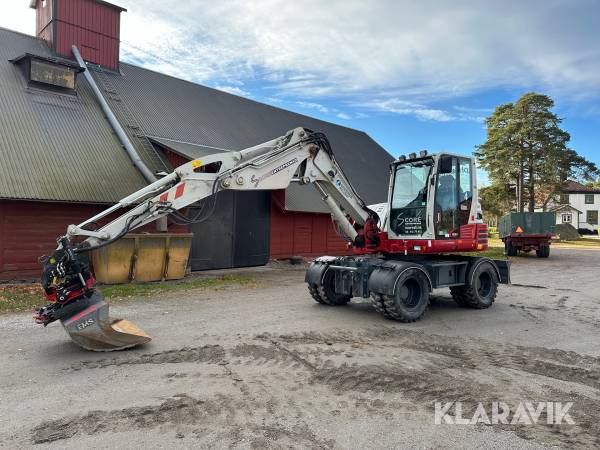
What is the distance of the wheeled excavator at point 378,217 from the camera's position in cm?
772

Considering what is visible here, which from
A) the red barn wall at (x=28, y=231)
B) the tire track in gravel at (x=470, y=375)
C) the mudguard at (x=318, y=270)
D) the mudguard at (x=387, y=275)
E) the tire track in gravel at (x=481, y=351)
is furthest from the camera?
the red barn wall at (x=28, y=231)

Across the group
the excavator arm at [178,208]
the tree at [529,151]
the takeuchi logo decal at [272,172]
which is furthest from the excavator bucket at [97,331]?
the tree at [529,151]

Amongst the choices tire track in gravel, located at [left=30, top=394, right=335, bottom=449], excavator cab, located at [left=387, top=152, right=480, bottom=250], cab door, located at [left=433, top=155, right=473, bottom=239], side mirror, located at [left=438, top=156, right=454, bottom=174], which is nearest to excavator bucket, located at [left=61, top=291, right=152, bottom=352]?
tire track in gravel, located at [left=30, top=394, right=335, bottom=449]

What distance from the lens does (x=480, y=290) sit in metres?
10.6

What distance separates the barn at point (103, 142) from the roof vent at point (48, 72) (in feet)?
0.11

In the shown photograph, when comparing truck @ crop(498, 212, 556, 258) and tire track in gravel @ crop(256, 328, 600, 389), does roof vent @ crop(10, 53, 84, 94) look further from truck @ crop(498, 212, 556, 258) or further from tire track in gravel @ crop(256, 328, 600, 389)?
truck @ crop(498, 212, 556, 258)

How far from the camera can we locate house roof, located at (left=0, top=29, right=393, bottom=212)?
12852 mm

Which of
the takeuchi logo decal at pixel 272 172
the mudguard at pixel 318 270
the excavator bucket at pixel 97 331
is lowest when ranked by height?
the excavator bucket at pixel 97 331

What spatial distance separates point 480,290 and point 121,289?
8.58 meters

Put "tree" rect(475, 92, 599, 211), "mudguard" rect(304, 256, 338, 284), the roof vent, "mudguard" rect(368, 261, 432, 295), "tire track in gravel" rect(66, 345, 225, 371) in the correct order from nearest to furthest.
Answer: "tire track in gravel" rect(66, 345, 225, 371)
"mudguard" rect(368, 261, 432, 295)
"mudguard" rect(304, 256, 338, 284)
the roof vent
"tree" rect(475, 92, 599, 211)

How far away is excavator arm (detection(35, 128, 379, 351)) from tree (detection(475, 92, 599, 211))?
34452mm

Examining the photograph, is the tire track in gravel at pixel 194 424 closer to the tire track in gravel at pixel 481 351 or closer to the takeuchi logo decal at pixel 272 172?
the tire track in gravel at pixel 481 351

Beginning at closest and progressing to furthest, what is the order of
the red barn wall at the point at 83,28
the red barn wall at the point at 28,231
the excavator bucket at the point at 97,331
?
the excavator bucket at the point at 97,331 < the red barn wall at the point at 28,231 < the red barn wall at the point at 83,28

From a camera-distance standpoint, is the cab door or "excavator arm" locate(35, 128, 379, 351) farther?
the cab door
